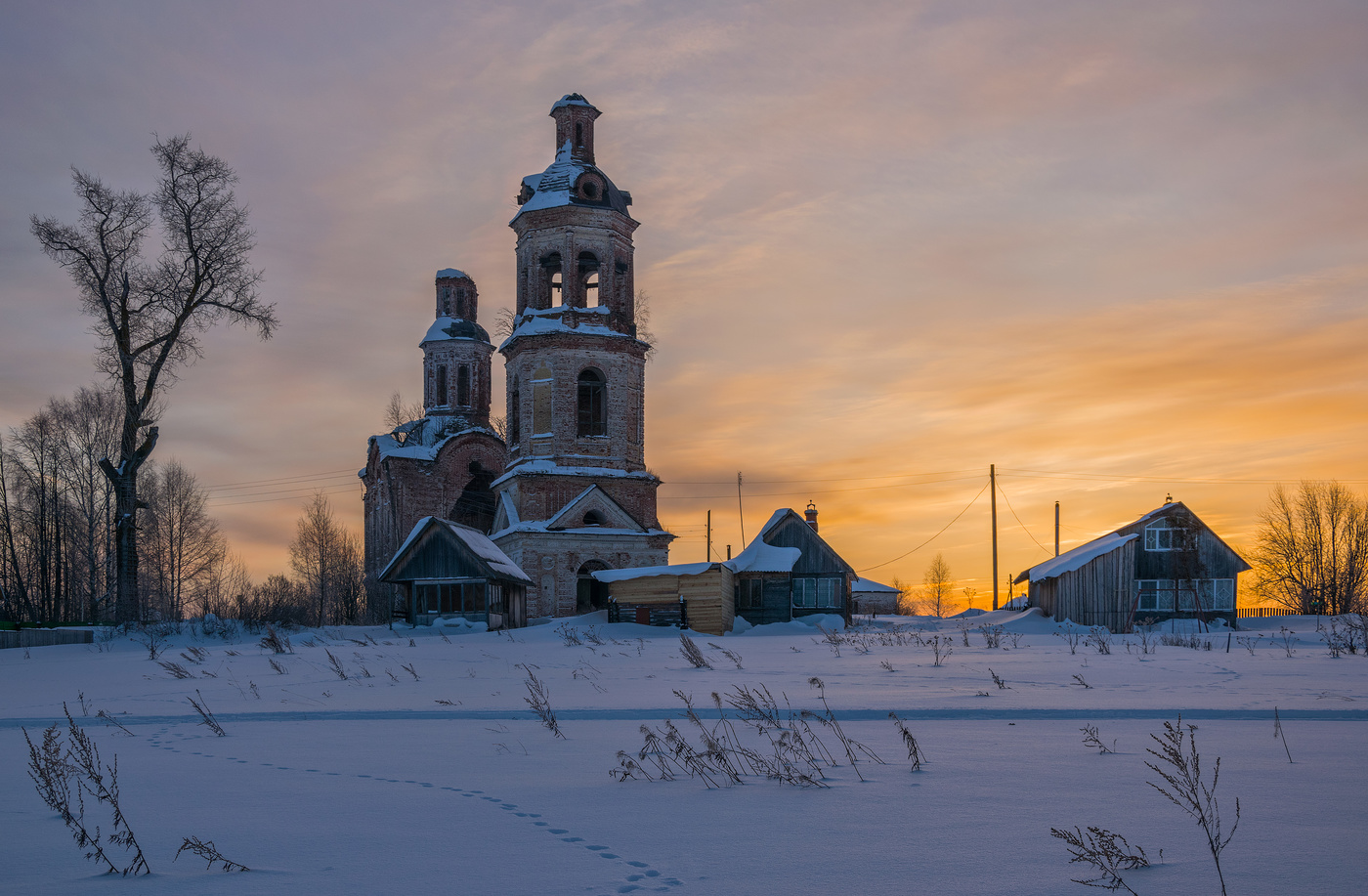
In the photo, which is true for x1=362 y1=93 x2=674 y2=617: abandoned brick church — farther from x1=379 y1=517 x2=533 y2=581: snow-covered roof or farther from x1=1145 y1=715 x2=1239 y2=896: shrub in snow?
x1=1145 y1=715 x2=1239 y2=896: shrub in snow

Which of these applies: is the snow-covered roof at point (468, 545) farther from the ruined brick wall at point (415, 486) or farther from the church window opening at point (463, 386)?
the church window opening at point (463, 386)

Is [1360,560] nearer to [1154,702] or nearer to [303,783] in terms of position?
[1154,702]

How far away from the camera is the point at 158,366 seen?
27.3 m

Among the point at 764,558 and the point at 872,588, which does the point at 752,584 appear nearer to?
the point at 764,558

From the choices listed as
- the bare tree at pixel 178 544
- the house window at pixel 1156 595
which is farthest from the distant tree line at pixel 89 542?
the house window at pixel 1156 595

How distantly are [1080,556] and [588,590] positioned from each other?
17.7 m

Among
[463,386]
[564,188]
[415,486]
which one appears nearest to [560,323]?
[564,188]

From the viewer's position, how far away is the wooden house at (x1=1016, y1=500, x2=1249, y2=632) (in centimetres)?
3559

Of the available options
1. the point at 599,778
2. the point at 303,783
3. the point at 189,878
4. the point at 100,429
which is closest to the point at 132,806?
the point at 303,783

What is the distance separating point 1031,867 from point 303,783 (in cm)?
369

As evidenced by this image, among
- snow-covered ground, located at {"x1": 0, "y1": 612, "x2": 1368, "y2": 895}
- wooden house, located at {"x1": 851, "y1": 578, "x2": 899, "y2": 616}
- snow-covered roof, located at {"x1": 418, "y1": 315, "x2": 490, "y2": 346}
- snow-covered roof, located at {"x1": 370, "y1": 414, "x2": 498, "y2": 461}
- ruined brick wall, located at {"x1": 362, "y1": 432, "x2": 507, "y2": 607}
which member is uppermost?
snow-covered roof, located at {"x1": 418, "y1": 315, "x2": 490, "y2": 346}

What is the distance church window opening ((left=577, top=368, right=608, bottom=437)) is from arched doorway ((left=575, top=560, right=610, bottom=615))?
5134mm

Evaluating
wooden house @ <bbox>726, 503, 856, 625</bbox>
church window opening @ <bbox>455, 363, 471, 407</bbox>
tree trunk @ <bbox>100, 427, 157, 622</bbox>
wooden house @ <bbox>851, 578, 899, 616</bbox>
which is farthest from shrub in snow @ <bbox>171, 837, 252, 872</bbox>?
wooden house @ <bbox>851, 578, 899, 616</bbox>

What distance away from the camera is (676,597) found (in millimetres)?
32125
